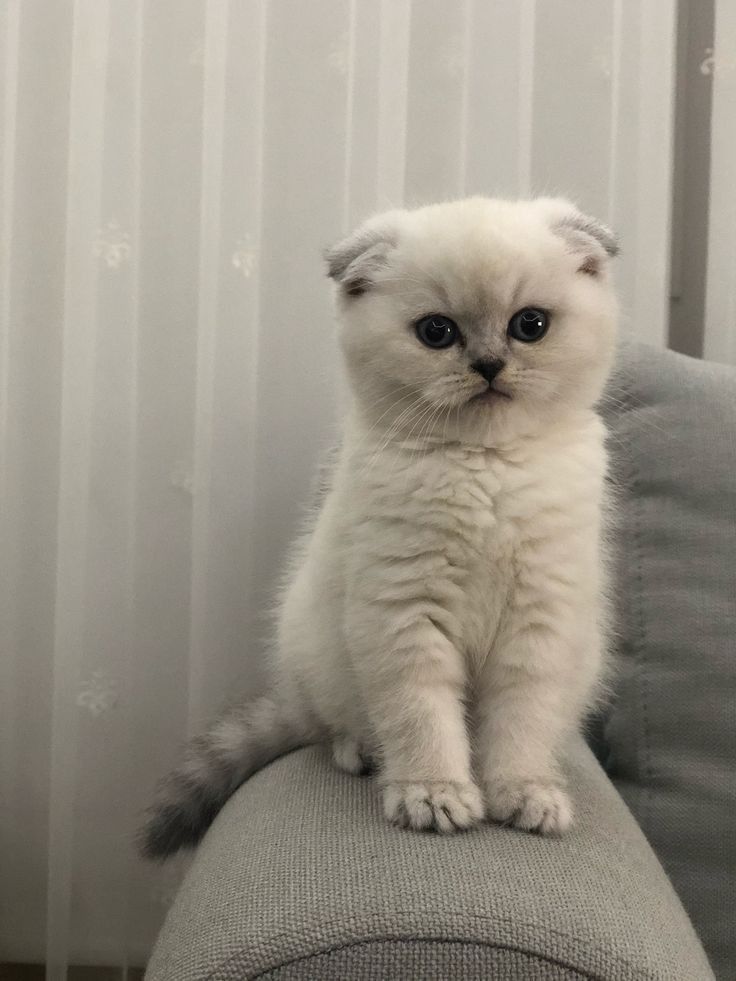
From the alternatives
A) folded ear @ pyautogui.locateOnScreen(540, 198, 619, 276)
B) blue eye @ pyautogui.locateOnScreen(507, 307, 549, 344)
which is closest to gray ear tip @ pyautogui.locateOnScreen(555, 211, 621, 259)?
folded ear @ pyautogui.locateOnScreen(540, 198, 619, 276)

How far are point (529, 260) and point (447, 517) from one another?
0.86 ft

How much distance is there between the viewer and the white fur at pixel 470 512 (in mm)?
845

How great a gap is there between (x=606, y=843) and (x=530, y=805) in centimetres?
7

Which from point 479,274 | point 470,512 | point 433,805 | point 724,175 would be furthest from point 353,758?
point 724,175

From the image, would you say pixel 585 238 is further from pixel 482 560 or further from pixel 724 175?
pixel 724 175

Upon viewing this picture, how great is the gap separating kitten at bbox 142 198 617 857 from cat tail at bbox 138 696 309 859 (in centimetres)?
16

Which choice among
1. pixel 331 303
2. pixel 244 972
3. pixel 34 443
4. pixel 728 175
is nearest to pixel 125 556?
pixel 34 443

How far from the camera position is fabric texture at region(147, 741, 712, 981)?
567 mm

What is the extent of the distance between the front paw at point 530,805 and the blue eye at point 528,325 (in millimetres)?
421

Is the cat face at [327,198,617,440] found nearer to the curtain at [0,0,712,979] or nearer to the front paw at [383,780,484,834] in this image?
the front paw at [383,780,484,834]

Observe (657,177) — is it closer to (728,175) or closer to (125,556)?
(728,175)

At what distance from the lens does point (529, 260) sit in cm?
86

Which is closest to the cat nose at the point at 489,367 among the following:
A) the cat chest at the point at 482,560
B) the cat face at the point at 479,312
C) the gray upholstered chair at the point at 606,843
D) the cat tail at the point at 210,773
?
the cat face at the point at 479,312

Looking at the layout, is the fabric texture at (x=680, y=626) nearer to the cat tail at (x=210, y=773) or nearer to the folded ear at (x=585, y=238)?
the folded ear at (x=585, y=238)
